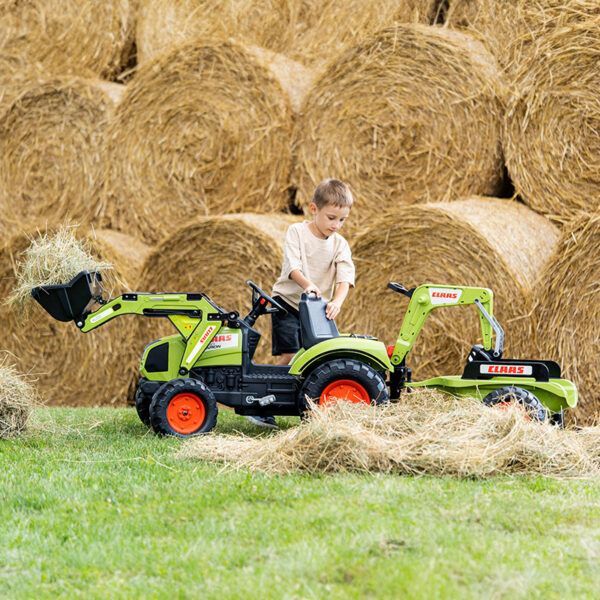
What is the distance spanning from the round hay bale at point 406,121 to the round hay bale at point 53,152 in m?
1.88

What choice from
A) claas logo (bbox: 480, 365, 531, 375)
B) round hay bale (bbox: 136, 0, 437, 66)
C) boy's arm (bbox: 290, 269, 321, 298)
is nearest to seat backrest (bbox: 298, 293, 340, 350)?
→ boy's arm (bbox: 290, 269, 321, 298)

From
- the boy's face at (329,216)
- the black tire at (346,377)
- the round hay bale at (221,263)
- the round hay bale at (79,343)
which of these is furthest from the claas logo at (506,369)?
the round hay bale at (79,343)

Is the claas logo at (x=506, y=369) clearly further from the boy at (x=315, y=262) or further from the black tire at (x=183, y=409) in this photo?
the black tire at (x=183, y=409)

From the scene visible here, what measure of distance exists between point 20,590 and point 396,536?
1.11m

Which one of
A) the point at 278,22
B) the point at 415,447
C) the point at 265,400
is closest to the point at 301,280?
the point at 265,400

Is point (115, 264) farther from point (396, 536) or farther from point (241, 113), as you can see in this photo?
point (396, 536)

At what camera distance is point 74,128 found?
292 inches

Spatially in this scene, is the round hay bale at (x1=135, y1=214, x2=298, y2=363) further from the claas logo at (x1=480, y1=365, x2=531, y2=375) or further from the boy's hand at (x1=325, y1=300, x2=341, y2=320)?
the claas logo at (x1=480, y1=365, x2=531, y2=375)

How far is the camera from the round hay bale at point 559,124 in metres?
5.50

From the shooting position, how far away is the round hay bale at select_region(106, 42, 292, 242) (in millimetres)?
6664

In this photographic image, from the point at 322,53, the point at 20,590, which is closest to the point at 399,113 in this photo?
the point at 322,53

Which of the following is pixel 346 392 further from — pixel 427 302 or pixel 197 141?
pixel 197 141

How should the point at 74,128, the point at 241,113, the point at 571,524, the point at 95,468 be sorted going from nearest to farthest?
the point at 571,524
the point at 95,468
the point at 241,113
the point at 74,128

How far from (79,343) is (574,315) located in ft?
12.1
